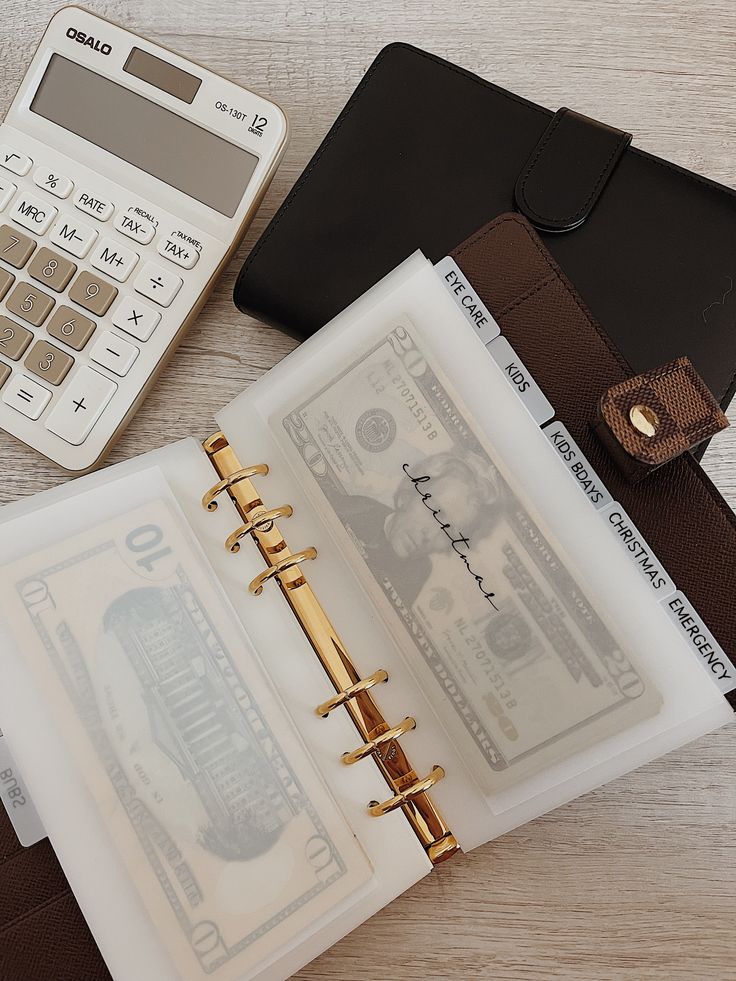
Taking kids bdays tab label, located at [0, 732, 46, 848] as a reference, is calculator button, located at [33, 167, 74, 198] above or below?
above

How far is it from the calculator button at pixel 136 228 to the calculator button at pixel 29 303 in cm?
8

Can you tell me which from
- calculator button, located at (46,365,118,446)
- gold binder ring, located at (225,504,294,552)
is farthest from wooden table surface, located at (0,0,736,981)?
gold binder ring, located at (225,504,294,552)

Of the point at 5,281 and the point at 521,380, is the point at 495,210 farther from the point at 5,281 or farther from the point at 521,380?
the point at 5,281

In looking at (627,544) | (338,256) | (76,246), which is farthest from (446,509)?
(76,246)

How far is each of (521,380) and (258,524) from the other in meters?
0.20

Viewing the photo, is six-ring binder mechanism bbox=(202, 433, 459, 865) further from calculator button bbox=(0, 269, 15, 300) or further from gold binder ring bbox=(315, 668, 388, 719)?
calculator button bbox=(0, 269, 15, 300)

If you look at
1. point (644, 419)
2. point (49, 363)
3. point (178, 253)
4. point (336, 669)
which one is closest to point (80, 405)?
point (49, 363)

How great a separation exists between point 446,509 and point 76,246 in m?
0.37

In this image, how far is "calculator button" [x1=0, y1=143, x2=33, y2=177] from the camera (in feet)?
2.03

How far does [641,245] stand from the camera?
1.91ft

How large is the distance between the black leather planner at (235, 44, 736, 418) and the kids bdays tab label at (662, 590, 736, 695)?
0.18 meters

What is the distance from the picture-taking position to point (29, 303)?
0.60m

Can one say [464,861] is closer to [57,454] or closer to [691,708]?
[691,708]

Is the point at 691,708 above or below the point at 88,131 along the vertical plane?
below
